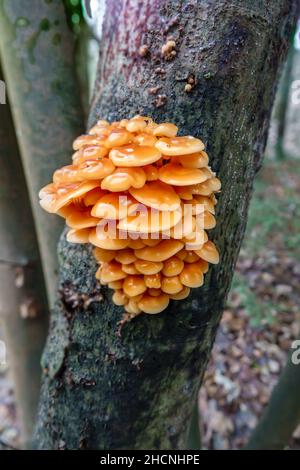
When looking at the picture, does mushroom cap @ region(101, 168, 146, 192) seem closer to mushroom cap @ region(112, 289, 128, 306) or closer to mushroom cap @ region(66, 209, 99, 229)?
mushroom cap @ region(66, 209, 99, 229)

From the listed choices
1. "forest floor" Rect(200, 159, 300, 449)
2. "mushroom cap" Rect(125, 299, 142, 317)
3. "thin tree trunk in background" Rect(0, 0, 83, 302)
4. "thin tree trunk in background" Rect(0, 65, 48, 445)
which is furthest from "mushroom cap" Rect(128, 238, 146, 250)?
"forest floor" Rect(200, 159, 300, 449)

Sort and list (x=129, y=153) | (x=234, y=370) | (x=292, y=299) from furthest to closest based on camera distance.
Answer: (x=292, y=299) → (x=234, y=370) → (x=129, y=153)

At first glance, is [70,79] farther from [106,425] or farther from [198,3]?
[106,425]

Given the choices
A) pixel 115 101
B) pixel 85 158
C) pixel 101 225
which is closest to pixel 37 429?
pixel 101 225

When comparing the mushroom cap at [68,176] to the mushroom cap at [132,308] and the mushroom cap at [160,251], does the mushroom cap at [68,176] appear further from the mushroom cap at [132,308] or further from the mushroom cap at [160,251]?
the mushroom cap at [132,308]

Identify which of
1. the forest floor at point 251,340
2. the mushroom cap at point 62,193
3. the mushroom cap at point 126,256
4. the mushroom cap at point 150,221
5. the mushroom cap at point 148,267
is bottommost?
the forest floor at point 251,340

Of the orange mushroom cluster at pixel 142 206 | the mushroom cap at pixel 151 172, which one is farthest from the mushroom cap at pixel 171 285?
the mushroom cap at pixel 151 172
